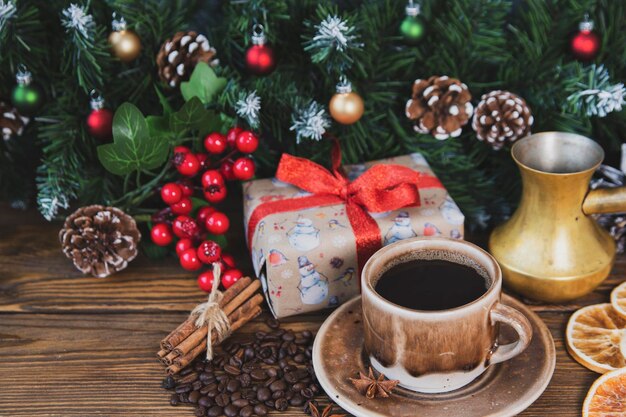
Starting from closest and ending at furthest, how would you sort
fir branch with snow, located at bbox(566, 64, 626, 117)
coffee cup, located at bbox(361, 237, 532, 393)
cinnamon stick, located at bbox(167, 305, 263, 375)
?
1. coffee cup, located at bbox(361, 237, 532, 393)
2. cinnamon stick, located at bbox(167, 305, 263, 375)
3. fir branch with snow, located at bbox(566, 64, 626, 117)

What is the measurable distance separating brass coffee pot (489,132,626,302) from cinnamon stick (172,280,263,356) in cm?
35

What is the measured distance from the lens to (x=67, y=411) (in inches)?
35.4

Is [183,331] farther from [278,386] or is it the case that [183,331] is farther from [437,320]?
[437,320]

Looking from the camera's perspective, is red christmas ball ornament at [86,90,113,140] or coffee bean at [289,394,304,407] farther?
red christmas ball ornament at [86,90,113,140]

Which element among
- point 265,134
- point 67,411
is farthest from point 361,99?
point 67,411

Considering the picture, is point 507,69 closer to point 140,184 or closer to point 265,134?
point 265,134

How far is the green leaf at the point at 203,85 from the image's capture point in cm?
110

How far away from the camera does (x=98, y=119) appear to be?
1104 mm

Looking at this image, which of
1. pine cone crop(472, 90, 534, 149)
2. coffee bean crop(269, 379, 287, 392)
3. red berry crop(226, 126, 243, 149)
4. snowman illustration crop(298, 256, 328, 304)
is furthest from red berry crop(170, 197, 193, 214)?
pine cone crop(472, 90, 534, 149)

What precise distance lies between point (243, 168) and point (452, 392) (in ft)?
1.47

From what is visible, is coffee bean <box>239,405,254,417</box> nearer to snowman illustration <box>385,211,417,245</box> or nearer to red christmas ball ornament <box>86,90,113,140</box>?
snowman illustration <box>385,211,417,245</box>

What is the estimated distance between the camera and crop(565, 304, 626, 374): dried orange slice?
36.0 inches

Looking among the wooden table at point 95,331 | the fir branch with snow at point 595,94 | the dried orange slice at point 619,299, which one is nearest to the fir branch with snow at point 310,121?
the wooden table at point 95,331

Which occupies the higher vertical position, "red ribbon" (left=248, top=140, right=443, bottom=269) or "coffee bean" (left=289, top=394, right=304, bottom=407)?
"red ribbon" (left=248, top=140, right=443, bottom=269)
